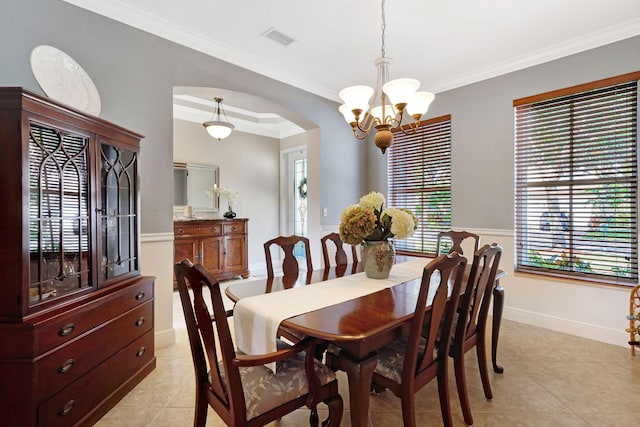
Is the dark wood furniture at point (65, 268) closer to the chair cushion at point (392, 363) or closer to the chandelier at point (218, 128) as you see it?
the chair cushion at point (392, 363)

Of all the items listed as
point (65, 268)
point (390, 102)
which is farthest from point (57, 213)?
point (390, 102)

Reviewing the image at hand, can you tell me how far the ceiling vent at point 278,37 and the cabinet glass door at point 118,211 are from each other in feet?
5.13

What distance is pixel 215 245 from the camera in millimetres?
4562

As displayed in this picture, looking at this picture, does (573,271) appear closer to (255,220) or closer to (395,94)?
(395,94)

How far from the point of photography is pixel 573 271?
9.58ft

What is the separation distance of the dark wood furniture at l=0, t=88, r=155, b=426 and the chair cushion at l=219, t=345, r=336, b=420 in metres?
0.87

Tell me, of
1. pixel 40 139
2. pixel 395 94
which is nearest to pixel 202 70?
pixel 40 139

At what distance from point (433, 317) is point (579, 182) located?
2.59 metres

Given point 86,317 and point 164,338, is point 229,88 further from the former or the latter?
point 164,338

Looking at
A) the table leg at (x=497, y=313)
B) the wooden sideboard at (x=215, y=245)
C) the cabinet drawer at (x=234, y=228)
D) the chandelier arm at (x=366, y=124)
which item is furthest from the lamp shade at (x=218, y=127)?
the table leg at (x=497, y=313)

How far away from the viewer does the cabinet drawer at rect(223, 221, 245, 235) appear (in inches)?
184

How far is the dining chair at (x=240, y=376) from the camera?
3.66 feet

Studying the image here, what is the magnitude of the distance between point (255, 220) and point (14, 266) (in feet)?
14.3

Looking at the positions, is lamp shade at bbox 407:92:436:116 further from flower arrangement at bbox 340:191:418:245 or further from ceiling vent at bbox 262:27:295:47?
ceiling vent at bbox 262:27:295:47
